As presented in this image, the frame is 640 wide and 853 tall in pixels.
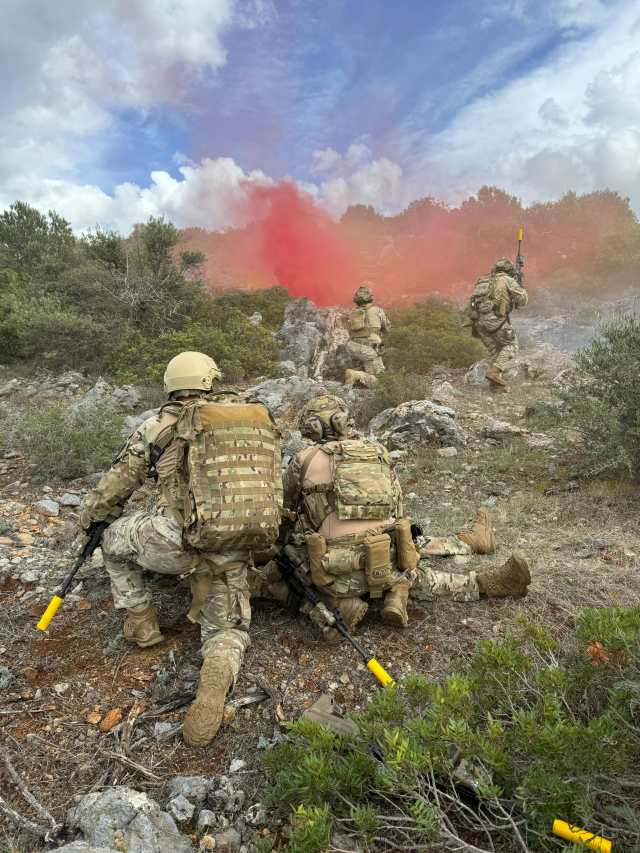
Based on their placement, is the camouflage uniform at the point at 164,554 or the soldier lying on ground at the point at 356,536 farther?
the soldier lying on ground at the point at 356,536

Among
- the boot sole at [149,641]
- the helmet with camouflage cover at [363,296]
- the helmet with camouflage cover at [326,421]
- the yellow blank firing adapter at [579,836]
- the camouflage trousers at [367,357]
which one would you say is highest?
the helmet with camouflage cover at [363,296]

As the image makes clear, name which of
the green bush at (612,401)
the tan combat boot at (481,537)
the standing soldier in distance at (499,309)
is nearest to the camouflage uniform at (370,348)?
the standing soldier in distance at (499,309)

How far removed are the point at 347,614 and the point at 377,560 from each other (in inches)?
16.3

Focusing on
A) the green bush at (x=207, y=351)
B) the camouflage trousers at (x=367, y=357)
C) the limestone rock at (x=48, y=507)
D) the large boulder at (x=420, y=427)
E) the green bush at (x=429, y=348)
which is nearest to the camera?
the limestone rock at (x=48, y=507)

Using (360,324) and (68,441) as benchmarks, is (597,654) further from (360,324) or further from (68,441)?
(360,324)

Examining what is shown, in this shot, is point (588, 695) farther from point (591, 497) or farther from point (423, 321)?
point (423, 321)

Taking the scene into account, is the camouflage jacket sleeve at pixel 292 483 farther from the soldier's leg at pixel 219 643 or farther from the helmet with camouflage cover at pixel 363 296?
the helmet with camouflage cover at pixel 363 296

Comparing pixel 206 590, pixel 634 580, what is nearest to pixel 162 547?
pixel 206 590

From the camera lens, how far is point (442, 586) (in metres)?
3.29

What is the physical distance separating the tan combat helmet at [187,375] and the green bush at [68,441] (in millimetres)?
2693

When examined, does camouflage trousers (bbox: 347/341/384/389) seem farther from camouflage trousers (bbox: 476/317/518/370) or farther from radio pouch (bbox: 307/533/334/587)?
radio pouch (bbox: 307/533/334/587)

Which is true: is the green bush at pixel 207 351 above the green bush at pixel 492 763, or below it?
above

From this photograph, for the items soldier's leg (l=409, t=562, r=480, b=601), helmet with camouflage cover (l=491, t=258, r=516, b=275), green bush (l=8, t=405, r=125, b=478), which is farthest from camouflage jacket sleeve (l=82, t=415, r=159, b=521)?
helmet with camouflage cover (l=491, t=258, r=516, b=275)

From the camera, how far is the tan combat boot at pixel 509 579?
3.08 meters
